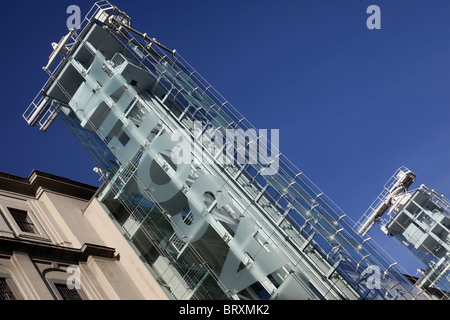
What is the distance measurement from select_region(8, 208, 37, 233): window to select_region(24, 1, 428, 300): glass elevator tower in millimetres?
3565

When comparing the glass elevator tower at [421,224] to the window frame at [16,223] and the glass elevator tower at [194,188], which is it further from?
the window frame at [16,223]

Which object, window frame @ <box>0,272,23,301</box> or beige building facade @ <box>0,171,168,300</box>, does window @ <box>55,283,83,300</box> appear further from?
window frame @ <box>0,272,23,301</box>

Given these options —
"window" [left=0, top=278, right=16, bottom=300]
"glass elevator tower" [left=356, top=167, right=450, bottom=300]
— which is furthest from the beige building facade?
"glass elevator tower" [left=356, top=167, right=450, bottom=300]

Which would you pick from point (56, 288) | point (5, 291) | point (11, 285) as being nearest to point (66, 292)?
point (56, 288)

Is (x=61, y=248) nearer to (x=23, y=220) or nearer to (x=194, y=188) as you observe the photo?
(x=23, y=220)

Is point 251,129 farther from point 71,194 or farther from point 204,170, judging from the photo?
point 71,194

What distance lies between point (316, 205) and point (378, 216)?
60.0ft

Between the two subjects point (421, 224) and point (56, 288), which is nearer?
point (56, 288)

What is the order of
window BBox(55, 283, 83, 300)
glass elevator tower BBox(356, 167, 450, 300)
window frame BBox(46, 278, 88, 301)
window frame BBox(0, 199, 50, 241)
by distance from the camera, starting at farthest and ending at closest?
glass elevator tower BBox(356, 167, 450, 300) < window frame BBox(0, 199, 50, 241) < window BBox(55, 283, 83, 300) < window frame BBox(46, 278, 88, 301)

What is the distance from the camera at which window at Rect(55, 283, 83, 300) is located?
76.7 ft

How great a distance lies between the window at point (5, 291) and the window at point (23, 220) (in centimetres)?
445

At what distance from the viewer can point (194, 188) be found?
2484 centimetres

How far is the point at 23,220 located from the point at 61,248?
297cm

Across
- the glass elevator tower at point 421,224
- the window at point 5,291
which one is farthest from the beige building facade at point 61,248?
the glass elevator tower at point 421,224
